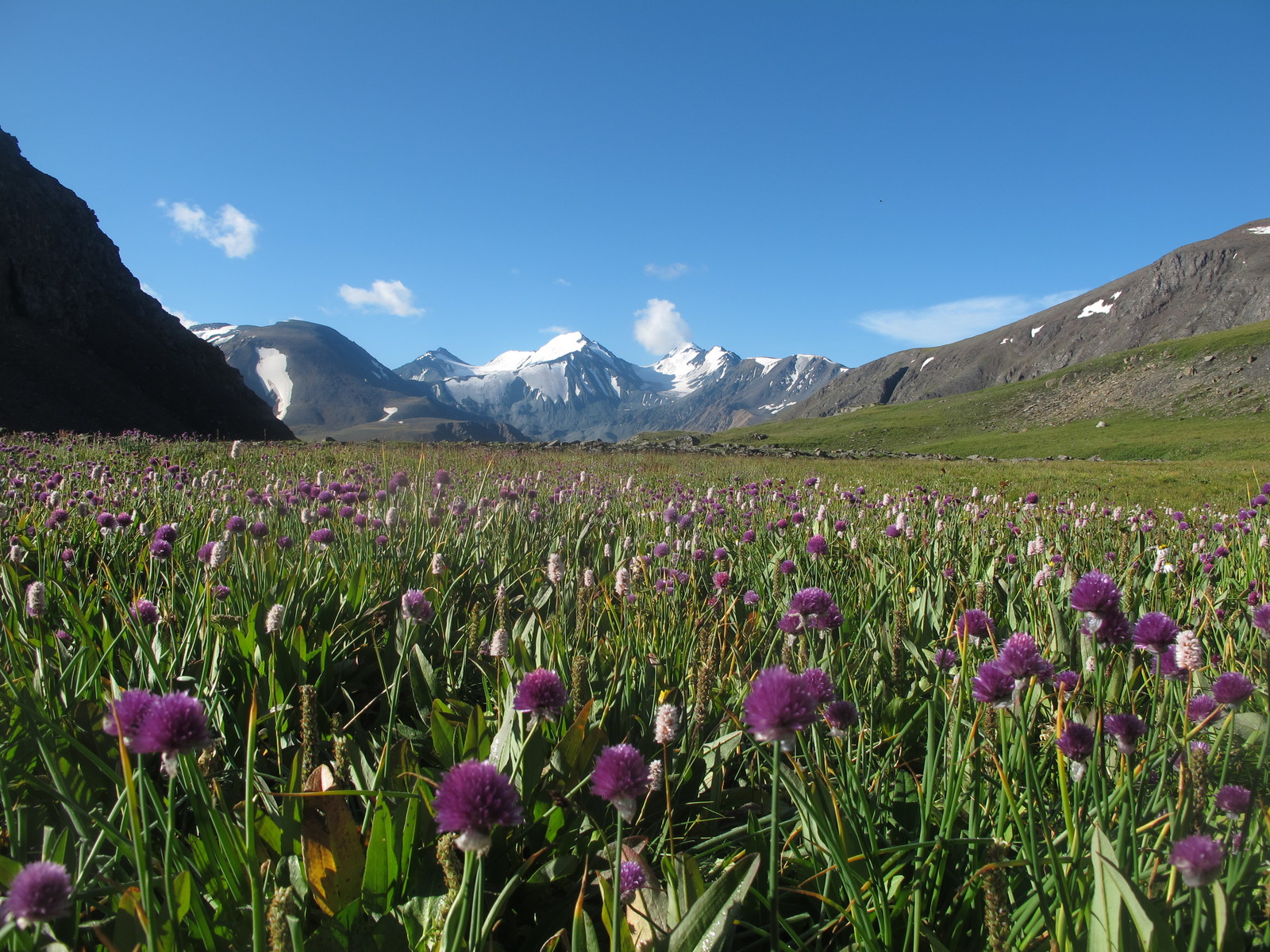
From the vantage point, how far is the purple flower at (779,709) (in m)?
1.03

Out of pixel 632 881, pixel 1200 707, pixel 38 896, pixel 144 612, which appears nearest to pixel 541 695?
pixel 632 881

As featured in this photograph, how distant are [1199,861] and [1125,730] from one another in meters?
0.34

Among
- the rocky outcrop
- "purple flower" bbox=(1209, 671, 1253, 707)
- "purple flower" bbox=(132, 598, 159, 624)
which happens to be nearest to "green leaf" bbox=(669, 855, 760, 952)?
"purple flower" bbox=(1209, 671, 1253, 707)

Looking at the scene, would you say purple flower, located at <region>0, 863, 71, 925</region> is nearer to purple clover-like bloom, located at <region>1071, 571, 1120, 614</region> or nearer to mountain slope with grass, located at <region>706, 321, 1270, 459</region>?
purple clover-like bloom, located at <region>1071, 571, 1120, 614</region>

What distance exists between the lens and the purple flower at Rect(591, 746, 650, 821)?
104 centimetres

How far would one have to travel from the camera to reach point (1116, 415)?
6619cm

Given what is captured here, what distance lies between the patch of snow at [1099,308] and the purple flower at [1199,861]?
199 metres

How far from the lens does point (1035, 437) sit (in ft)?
199

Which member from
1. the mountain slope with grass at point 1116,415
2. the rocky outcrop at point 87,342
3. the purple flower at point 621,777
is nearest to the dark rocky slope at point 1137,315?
the mountain slope with grass at point 1116,415

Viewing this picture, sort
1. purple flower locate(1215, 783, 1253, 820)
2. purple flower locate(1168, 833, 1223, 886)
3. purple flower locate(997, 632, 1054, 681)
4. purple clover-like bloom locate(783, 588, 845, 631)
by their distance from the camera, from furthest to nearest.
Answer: purple clover-like bloom locate(783, 588, 845, 631), purple flower locate(997, 632, 1054, 681), purple flower locate(1215, 783, 1253, 820), purple flower locate(1168, 833, 1223, 886)

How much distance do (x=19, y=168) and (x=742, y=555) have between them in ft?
225

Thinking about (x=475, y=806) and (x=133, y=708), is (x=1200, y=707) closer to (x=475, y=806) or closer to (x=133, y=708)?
(x=475, y=806)

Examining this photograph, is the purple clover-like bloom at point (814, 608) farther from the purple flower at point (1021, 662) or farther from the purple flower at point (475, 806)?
the purple flower at point (475, 806)

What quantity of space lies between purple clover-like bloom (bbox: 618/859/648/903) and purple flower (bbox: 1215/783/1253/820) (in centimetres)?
112
